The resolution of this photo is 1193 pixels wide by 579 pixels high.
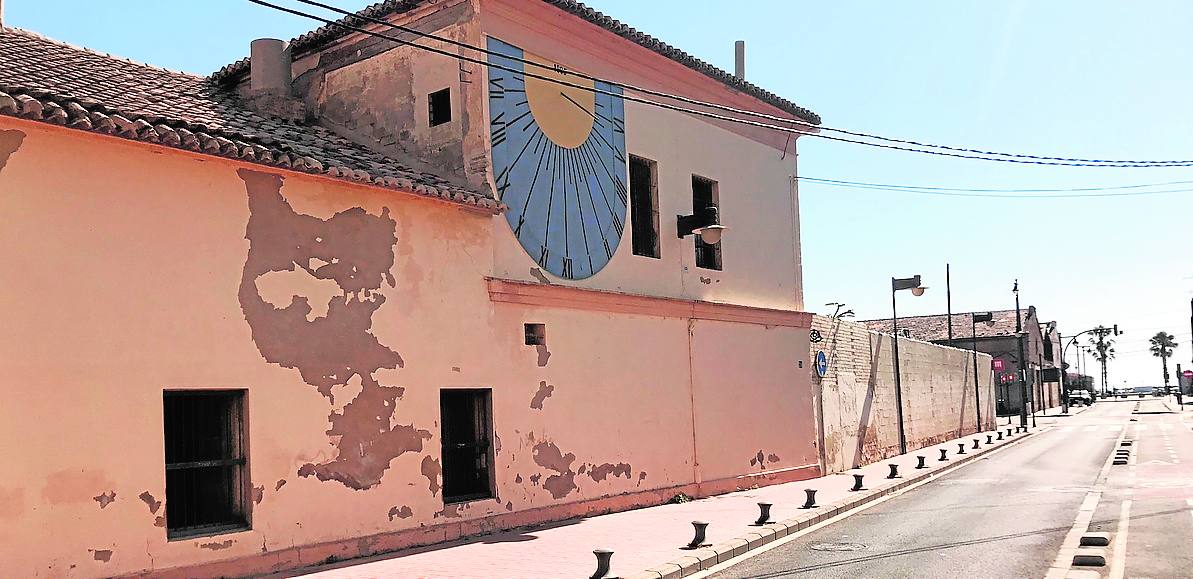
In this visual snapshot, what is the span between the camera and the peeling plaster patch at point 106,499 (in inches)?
339

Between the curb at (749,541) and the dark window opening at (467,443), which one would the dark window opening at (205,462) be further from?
the curb at (749,541)

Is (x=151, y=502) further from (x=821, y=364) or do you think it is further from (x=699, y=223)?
(x=821, y=364)

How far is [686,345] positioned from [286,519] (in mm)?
8044

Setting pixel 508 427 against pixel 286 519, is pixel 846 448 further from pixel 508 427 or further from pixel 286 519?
pixel 286 519

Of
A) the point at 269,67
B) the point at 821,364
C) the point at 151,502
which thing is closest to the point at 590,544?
the point at 151,502

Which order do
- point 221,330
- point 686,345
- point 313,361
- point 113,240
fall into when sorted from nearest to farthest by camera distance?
point 113,240 → point 221,330 → point 313,361 → point 686,345

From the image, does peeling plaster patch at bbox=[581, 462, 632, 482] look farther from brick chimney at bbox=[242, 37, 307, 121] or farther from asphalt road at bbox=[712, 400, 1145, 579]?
brick chimney at bbox=[242, 37, 307, 121]

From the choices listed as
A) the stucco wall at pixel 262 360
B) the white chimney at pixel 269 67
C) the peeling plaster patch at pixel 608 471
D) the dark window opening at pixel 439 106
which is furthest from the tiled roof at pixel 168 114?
the peeling plaster patch at pixel 608 471

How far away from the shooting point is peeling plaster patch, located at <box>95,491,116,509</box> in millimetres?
8602

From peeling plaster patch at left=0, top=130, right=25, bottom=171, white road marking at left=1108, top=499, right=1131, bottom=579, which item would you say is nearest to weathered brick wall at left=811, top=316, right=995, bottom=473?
white road marking at left=1108, top=499, right=1131, bottom=579

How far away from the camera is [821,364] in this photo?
837 inches

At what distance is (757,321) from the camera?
61.1ft

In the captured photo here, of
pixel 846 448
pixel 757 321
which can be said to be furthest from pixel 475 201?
pixel 846 448

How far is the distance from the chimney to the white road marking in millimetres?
10877
